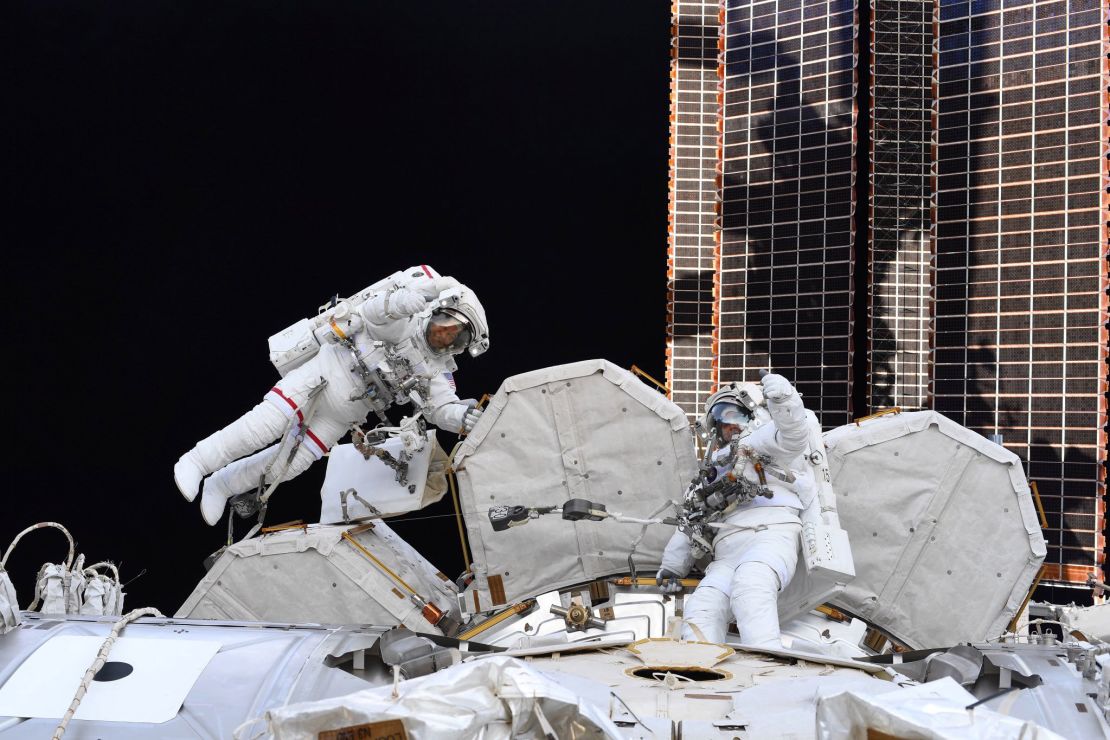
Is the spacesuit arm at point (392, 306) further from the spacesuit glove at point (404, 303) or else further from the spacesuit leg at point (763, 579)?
the spacesuit leg at point (763, 579)

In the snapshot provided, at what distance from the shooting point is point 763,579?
13.6 feet

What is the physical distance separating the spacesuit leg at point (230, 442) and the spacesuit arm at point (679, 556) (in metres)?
2.14

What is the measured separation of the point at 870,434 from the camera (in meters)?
4.84

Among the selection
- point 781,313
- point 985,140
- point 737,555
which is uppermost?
point 985,140

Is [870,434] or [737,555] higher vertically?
[870,434]

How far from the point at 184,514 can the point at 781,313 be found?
476cm

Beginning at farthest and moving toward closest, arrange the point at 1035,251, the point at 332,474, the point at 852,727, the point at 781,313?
the point at 781,313 → the point at 1035,251 → the point at 332,474 → the point at 852,727

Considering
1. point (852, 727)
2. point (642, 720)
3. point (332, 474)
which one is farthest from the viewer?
point (332, 474)

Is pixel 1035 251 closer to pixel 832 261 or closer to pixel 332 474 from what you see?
pixel 832 261

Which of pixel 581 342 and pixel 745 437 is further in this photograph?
pixel 581 342

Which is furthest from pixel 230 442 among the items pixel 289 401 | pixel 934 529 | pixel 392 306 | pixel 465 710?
pixel 465 710

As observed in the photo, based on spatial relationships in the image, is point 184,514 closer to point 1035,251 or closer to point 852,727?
point 1035,251

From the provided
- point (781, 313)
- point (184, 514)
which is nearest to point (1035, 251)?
point (781, 313)

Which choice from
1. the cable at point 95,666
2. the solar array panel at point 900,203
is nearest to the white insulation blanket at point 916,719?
the cable at point 95,666
